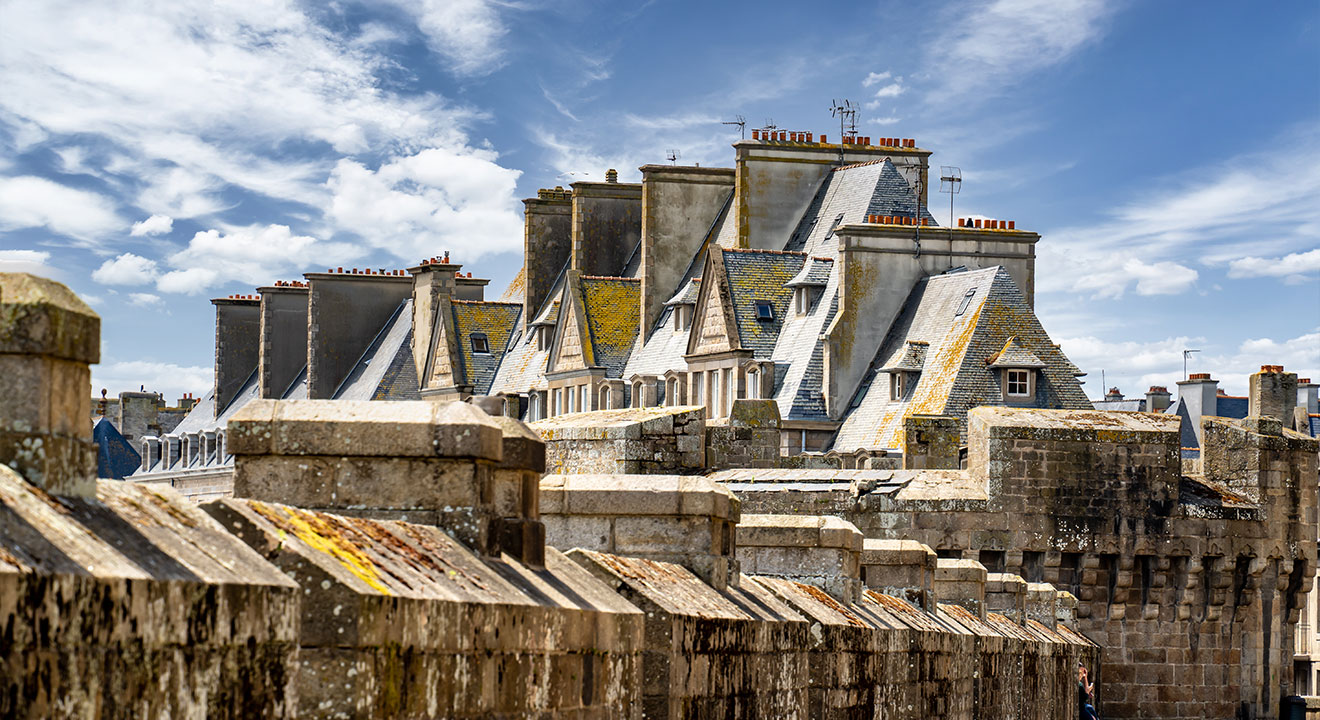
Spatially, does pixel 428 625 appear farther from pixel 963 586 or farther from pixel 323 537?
pixel 963 586

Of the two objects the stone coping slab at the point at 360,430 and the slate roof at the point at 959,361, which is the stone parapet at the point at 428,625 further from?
the slate roof at the point at 959,361

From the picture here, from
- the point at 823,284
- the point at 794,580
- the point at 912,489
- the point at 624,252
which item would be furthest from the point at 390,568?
the point at 624,252

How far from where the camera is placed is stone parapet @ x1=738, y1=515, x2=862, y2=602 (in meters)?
14.9

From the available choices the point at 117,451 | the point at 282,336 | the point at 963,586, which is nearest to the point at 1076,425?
the point at 963,586

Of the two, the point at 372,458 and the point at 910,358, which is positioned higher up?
the point at 910,358

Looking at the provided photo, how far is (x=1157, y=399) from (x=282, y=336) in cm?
2949

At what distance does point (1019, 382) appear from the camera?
46812mm

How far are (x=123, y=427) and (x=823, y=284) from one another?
39215 mm

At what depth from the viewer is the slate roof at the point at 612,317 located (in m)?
61.8

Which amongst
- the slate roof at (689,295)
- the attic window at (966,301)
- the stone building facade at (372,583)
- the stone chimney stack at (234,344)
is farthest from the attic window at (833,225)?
the stone building facade at (372,583)

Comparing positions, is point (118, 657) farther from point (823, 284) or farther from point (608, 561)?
point (823, 284)

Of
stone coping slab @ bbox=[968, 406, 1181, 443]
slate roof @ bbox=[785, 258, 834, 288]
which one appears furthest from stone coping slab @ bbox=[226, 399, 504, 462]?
slate roof @ bbox=[785, 258, 834, 288]

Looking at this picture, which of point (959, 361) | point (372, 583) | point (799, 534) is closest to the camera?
point (372, 583)

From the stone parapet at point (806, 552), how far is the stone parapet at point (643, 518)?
3.89 metres
